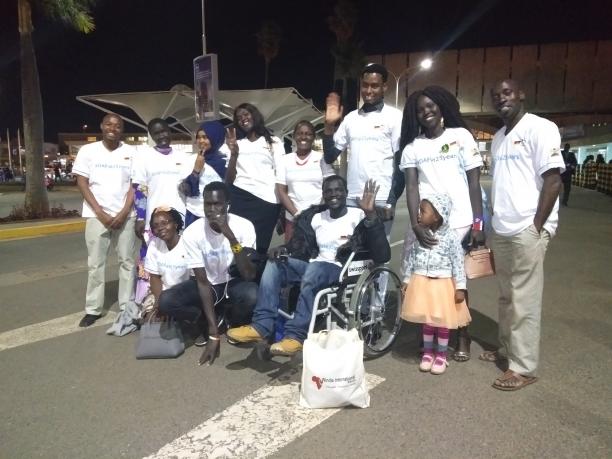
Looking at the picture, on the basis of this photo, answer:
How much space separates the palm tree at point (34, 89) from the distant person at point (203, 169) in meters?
10.3

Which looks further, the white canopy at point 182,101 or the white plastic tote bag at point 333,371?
the white canopy at point 182,101

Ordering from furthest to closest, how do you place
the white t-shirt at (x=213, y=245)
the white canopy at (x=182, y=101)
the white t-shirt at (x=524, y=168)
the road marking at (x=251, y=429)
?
the white canopy at (x=182, y=101) < the white t-shirt at (x=213, y=245) < the white t-shirt at (x=524, y=168) < the road marking at (x=251, y=429)

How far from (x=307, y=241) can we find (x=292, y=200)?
77 cm

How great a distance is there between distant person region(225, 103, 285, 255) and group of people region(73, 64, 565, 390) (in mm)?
12

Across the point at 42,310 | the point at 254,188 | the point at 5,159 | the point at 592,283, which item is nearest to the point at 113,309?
the point at 42,310

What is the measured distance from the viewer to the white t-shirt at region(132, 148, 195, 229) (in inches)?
183

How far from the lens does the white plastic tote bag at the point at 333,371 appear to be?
285 cm

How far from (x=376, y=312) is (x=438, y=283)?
580 mm

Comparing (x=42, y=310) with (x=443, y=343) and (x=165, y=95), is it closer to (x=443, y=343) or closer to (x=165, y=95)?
(x=443, y=343)

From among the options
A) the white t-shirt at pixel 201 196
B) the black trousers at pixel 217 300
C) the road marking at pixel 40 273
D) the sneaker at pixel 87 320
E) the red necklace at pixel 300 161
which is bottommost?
the road marking at pixel 40 273

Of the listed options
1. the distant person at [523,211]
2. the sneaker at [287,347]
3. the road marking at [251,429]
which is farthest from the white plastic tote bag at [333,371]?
the distant person at [523,211]

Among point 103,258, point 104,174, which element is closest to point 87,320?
point 103,258

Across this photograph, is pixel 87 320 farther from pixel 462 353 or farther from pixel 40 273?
pixel 462 353

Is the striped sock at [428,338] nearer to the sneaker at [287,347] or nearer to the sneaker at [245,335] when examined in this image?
the sneaker at [287,347]
